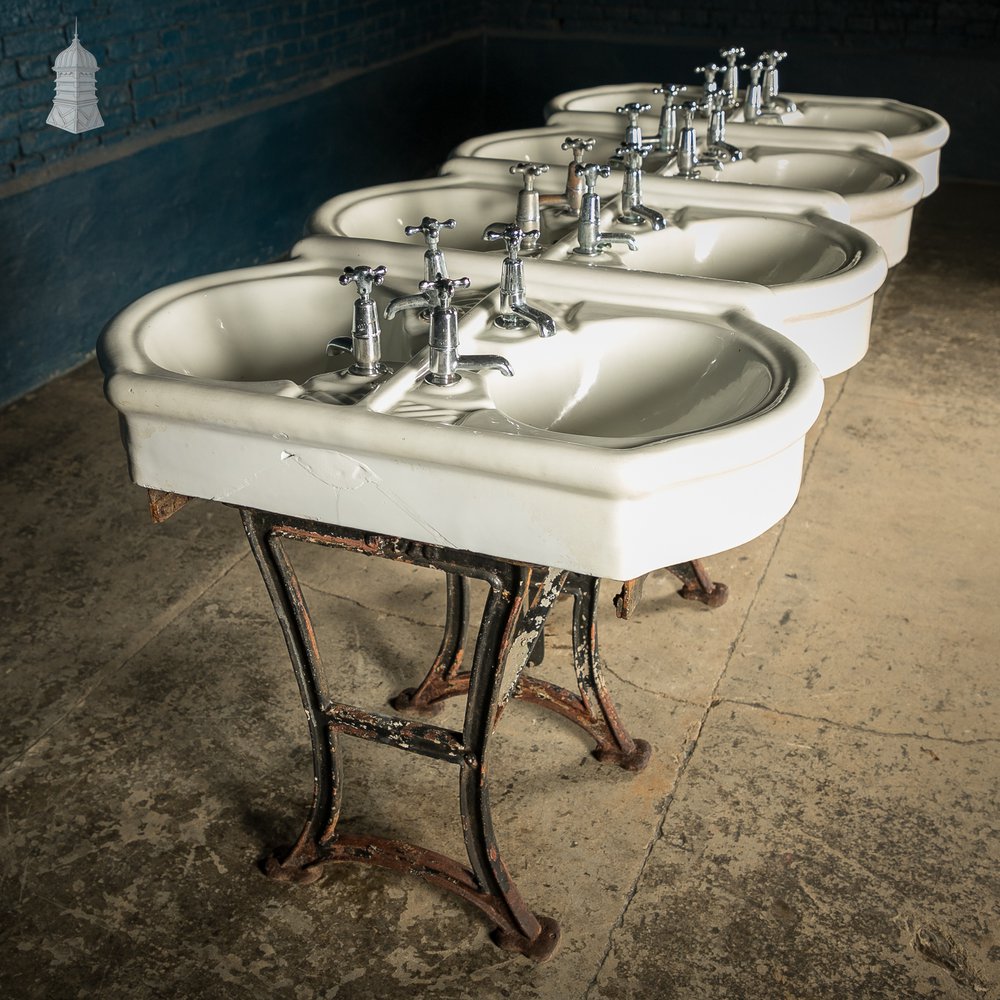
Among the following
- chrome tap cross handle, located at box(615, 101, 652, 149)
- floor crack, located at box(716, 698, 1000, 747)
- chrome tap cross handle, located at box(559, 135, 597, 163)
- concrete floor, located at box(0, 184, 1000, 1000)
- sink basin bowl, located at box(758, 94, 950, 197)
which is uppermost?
chrome tap cross handle, located at box(559, 135, 597, 163)

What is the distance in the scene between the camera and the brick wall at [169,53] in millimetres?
3209

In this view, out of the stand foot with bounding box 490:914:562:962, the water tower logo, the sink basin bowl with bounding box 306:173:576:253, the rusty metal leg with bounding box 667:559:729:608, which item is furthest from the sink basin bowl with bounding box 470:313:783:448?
the water tower logo

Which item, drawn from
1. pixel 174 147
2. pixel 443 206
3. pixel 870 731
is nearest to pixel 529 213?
pixel 443 206

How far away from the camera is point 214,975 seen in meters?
Result: 1.65

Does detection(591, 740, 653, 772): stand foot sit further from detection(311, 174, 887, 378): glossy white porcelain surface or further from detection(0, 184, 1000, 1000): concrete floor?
detection(311, 174, 887, 378): glossy white porcelain surface

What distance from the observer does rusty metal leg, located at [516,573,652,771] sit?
2.01m

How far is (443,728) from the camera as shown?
1.64 metres

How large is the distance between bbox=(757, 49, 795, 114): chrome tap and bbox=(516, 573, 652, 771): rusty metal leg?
191cm

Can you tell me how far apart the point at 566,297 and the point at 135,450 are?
69cm

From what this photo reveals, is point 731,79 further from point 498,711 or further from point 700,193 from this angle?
point 498,711

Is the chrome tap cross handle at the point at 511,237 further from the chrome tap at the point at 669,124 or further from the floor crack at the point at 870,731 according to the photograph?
the chrome tap at the point at 669,124

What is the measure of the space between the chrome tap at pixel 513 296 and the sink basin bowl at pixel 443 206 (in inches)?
23.0

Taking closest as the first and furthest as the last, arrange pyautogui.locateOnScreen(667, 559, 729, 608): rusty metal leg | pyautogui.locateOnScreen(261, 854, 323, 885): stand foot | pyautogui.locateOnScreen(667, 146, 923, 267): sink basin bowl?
1. pyautogui.locateOnScreen(261, 854, 323, 885): stand foot
2. pyautogui.locateOnScreen(667, 146, 923, 267): sink basin bowl
3. pyautogui.locateOnScreen(667, 559, 729, 608): rusty metal leg

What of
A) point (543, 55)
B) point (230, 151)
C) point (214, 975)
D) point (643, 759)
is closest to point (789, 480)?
point (643, 759)
